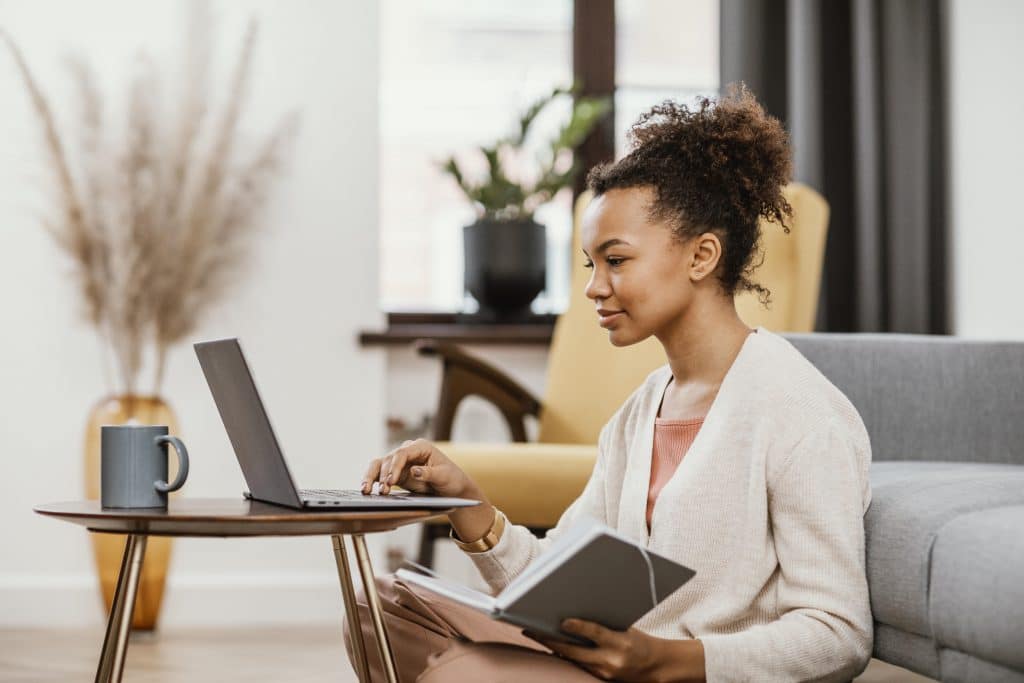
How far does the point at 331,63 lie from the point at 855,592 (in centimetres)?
236

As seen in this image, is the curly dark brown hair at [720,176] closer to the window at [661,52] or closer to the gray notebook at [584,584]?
the gray notebook at [584,584]

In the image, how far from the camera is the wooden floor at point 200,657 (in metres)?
2.42

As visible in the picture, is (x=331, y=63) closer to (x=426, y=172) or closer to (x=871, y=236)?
(x=426, y=172)

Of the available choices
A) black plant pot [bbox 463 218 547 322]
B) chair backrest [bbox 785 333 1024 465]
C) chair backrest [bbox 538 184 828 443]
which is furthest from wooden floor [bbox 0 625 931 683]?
black plant pot [bbox 463 218 547 322]

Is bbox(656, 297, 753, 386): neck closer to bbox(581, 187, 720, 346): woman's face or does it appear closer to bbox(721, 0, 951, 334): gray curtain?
bbox(581, 187, 720, 346): woman's face

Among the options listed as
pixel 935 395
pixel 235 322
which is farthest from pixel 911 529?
pixel 235 322

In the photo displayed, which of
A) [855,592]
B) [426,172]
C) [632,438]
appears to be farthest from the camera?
[426,172]

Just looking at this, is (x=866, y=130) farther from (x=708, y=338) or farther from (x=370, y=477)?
(x=370, y=477)

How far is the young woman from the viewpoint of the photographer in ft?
3.79

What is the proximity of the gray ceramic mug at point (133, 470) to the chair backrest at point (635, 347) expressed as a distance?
154cm

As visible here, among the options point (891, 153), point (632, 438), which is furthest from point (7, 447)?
point (891, 153)

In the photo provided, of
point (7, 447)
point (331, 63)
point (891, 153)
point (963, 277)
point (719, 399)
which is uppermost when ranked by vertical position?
point (331, 63)

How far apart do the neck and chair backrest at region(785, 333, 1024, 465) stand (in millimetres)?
777

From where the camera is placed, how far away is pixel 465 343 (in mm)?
3285
